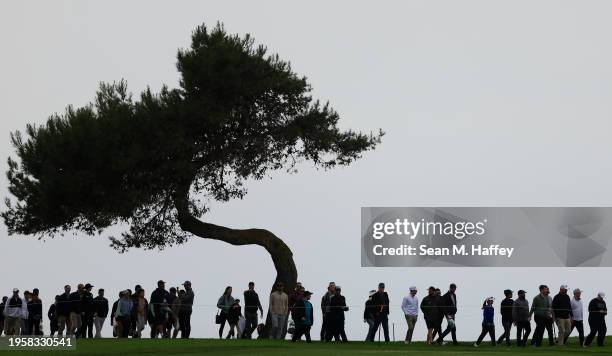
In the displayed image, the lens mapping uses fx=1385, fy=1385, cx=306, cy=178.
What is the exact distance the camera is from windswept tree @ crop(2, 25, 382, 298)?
4734 centimetres

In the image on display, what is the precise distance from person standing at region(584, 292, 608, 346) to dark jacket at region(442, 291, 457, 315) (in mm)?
4048

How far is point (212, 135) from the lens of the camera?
157 ft

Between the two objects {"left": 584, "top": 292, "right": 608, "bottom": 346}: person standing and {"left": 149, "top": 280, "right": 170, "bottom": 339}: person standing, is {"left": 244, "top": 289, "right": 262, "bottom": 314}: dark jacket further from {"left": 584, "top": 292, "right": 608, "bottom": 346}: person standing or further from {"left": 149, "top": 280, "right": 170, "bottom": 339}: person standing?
{"left": 584, "top": 292, "right": 608, "bottom": 346}: person standing

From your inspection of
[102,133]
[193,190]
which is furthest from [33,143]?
[193,190]

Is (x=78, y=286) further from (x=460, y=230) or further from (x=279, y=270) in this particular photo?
(x=460, y=230)

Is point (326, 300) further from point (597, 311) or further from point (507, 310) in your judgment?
point (597, 311)

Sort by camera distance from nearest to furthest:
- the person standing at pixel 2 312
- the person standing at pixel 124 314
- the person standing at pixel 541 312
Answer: the person standing at pixel 541 312
the person standing at pixel 124 314
the person standing at pixel 2 312

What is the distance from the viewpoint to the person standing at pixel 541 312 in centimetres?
4122

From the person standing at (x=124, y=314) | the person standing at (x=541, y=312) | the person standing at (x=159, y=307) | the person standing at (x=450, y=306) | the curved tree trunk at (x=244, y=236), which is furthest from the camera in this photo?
the curved tree trunk at (x=244, y=236)

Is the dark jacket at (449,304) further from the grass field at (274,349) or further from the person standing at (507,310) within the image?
the person standing at (507,310)

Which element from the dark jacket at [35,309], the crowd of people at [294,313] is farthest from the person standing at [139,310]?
the dark jacket at [35,309]

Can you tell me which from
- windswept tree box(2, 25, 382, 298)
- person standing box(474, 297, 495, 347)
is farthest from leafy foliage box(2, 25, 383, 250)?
person standing box(474, 297, 495, 347)

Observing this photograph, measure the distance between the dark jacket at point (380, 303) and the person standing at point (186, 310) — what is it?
19.0 feet

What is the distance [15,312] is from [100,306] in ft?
10.8
